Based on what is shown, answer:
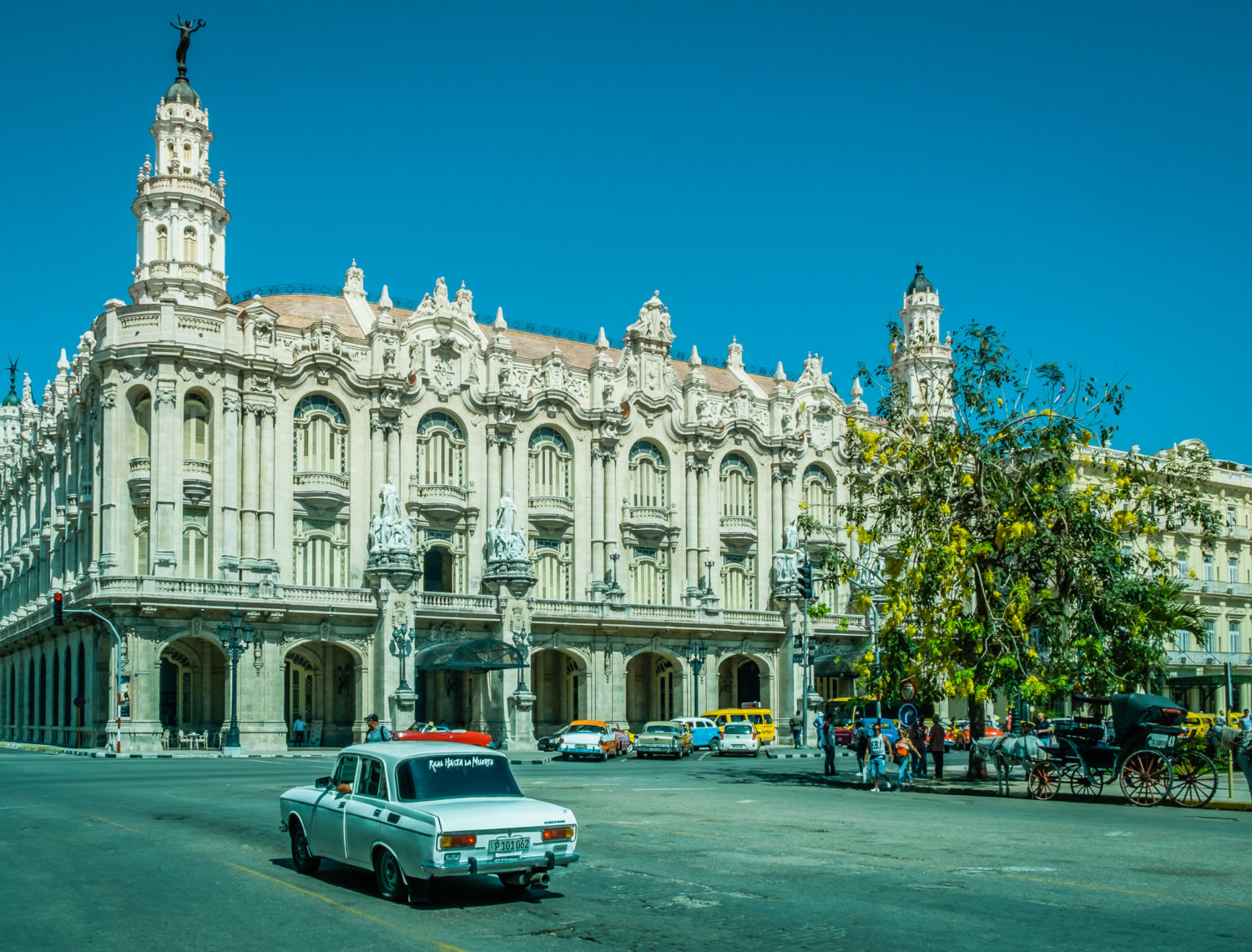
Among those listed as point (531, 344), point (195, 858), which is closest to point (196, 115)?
point (531, 344)

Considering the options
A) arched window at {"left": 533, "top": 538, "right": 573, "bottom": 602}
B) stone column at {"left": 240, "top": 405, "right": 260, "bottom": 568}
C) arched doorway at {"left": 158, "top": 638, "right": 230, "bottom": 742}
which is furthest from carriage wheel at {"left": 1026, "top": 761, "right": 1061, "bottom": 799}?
arched window at {"left": 533, "top": 538, "right": 573, "bottom": 602}

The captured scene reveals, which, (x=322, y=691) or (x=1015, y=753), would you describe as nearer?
(x=1015, y=753)

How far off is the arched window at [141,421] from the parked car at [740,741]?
26173mm

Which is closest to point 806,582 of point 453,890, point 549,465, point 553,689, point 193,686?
point 553,689

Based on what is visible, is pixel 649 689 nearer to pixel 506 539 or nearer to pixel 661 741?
pixel 506 539

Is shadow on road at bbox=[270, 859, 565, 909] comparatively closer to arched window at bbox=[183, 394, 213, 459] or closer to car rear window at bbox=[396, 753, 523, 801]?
car rear window at bbox=[396, 753, 523, 801]

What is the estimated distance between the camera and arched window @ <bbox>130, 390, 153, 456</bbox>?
5684cm

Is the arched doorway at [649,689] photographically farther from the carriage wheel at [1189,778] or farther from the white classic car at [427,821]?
the white classic car at [427,821]

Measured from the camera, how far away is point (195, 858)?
16.6 meters

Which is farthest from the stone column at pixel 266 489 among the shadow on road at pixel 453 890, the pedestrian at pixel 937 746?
the shadow on road at pixel 453 890

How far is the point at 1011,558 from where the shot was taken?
33969mm

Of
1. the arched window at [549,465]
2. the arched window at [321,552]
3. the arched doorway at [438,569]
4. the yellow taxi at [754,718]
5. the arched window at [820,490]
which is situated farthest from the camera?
the arched window at [820,490]

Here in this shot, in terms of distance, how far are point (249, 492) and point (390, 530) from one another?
599 cm

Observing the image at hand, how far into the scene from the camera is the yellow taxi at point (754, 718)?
5588 cm
